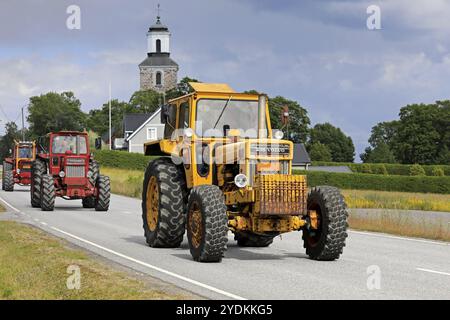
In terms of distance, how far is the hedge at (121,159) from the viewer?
8206 centimetres

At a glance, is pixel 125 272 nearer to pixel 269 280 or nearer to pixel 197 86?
pixel 269 280

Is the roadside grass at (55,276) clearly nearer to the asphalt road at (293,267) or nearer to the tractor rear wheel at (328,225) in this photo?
the asphalt road at (293,267)

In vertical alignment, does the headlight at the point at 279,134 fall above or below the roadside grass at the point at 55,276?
above

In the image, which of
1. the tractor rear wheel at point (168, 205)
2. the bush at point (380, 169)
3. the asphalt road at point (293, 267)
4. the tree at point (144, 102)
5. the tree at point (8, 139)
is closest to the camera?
the asphalt road at point (293, 267)

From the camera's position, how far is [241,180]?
1380 centimetres

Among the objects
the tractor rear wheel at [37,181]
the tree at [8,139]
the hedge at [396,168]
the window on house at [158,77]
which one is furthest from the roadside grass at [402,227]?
the window on house at [158,77]

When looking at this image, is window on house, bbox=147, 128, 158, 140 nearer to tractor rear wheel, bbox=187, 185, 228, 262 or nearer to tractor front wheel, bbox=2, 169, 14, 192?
tractor front wheel, bbox=2, 169, 14, 192

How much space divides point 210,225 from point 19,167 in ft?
118

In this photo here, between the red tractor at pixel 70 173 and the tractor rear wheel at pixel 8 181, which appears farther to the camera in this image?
the tractor rear wheel at pixel 8 181

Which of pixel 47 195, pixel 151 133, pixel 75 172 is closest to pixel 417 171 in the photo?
pixel 151 133

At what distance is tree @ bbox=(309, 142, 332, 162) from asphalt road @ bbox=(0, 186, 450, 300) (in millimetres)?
116571

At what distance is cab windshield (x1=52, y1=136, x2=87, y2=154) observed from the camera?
30406 mm

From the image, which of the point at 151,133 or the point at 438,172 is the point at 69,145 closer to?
the point at 438,172

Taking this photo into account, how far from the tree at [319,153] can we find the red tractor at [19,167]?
90.4 metres
